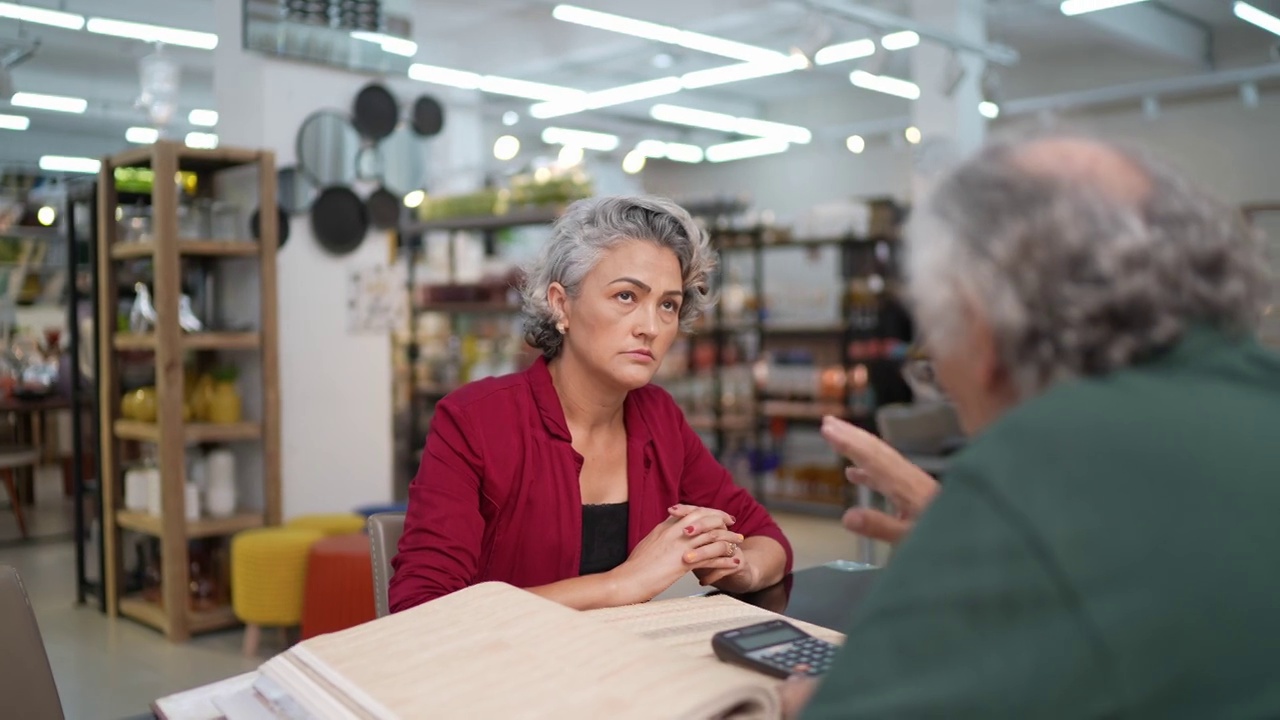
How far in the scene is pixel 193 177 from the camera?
17.7 feet

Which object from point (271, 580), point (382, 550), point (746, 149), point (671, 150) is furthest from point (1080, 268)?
point (746, 149)

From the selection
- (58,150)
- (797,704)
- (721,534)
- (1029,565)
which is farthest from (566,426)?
(58,150)

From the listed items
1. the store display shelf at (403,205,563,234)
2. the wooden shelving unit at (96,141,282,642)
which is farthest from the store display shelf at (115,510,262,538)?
the store display shelf at (403,205,563,234)

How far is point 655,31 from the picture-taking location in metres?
8.57

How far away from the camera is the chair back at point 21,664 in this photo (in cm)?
153

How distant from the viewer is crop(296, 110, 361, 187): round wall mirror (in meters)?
5.44

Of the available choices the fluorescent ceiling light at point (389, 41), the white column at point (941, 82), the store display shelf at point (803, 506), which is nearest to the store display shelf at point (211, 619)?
the fluorescent ceiling light at point (389, 41)

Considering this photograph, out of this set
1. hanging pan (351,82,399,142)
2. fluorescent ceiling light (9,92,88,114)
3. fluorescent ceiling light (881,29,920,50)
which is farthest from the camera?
fluorescent ceiling light (9,92,88,114)

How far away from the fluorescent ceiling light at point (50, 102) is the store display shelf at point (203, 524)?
340 inches

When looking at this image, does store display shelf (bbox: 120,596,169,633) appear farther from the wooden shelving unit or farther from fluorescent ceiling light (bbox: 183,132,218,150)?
fluorescent ceiling light (bbox: 183,132,218,150)

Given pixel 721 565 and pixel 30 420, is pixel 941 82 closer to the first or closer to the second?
pixel 30 420

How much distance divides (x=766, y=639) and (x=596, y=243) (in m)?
1.10

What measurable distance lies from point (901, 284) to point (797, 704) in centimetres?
40

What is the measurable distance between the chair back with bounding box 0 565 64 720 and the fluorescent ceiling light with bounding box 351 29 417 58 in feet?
15.0
